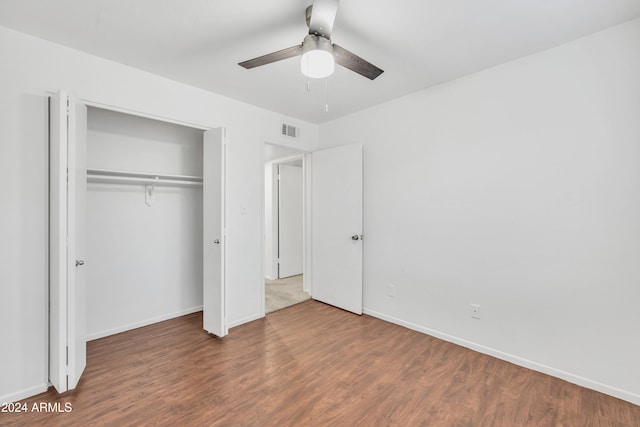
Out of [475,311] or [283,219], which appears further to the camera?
[283,219]

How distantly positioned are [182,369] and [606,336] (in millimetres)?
3187

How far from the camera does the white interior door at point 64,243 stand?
6.15 ft

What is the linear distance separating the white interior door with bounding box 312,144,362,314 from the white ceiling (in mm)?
1190

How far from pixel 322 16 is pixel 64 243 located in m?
2.20

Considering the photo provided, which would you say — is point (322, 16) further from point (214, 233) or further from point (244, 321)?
point (244, 321)

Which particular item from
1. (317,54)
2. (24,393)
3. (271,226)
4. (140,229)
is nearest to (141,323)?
(140,229)

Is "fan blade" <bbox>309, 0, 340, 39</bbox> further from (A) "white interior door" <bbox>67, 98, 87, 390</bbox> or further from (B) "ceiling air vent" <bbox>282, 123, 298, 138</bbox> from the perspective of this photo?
(B) "ceiling air vent" <bbox>282, 123, 298, 138</bbox>

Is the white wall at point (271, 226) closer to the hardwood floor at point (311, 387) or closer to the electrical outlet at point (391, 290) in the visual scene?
the hardwood floor at point (311, 387)

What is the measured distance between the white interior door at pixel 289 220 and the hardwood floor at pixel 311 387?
241cm

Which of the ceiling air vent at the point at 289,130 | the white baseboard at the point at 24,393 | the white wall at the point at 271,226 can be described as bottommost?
the white baseboard at the point at 24,393

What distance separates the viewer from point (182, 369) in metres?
2.27

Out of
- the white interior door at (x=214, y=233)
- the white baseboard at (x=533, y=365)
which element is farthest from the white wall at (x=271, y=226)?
the white baseboard at (x=533, y=365)

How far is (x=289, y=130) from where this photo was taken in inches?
147

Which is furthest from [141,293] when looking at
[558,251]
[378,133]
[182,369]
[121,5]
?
[558,251]
